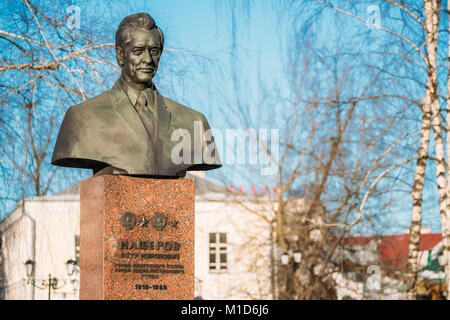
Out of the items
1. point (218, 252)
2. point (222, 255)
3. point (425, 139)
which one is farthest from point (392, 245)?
point (425, 139)

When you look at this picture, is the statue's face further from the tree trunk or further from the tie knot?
the tree trunk

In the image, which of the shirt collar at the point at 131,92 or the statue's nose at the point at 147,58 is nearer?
the statue's nose at the point at 147,58

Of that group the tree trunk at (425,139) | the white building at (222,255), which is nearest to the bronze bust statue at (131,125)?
the tree trunk at (425,139)

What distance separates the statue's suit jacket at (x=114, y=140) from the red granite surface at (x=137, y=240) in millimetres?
137

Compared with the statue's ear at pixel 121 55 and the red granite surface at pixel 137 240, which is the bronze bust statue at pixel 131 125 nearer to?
the statue's ear at pixel 121 55

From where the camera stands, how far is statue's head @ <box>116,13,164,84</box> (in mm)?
6195

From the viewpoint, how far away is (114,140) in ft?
20.0

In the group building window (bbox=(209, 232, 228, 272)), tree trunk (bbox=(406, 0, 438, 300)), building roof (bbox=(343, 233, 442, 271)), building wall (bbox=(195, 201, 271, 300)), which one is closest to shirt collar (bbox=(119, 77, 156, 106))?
tree trunk (bbox=(406, 0, 438, 300))

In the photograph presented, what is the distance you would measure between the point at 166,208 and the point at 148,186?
0.22 m

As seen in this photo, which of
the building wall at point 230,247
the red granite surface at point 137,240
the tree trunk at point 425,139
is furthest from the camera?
the building wall at point 230,247

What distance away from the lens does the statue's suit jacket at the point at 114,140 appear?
6031 mm

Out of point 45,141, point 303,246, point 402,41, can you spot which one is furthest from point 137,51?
point 303,246

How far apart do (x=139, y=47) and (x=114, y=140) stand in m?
0.75

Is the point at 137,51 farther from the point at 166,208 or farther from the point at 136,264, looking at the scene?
the point at 136,264
